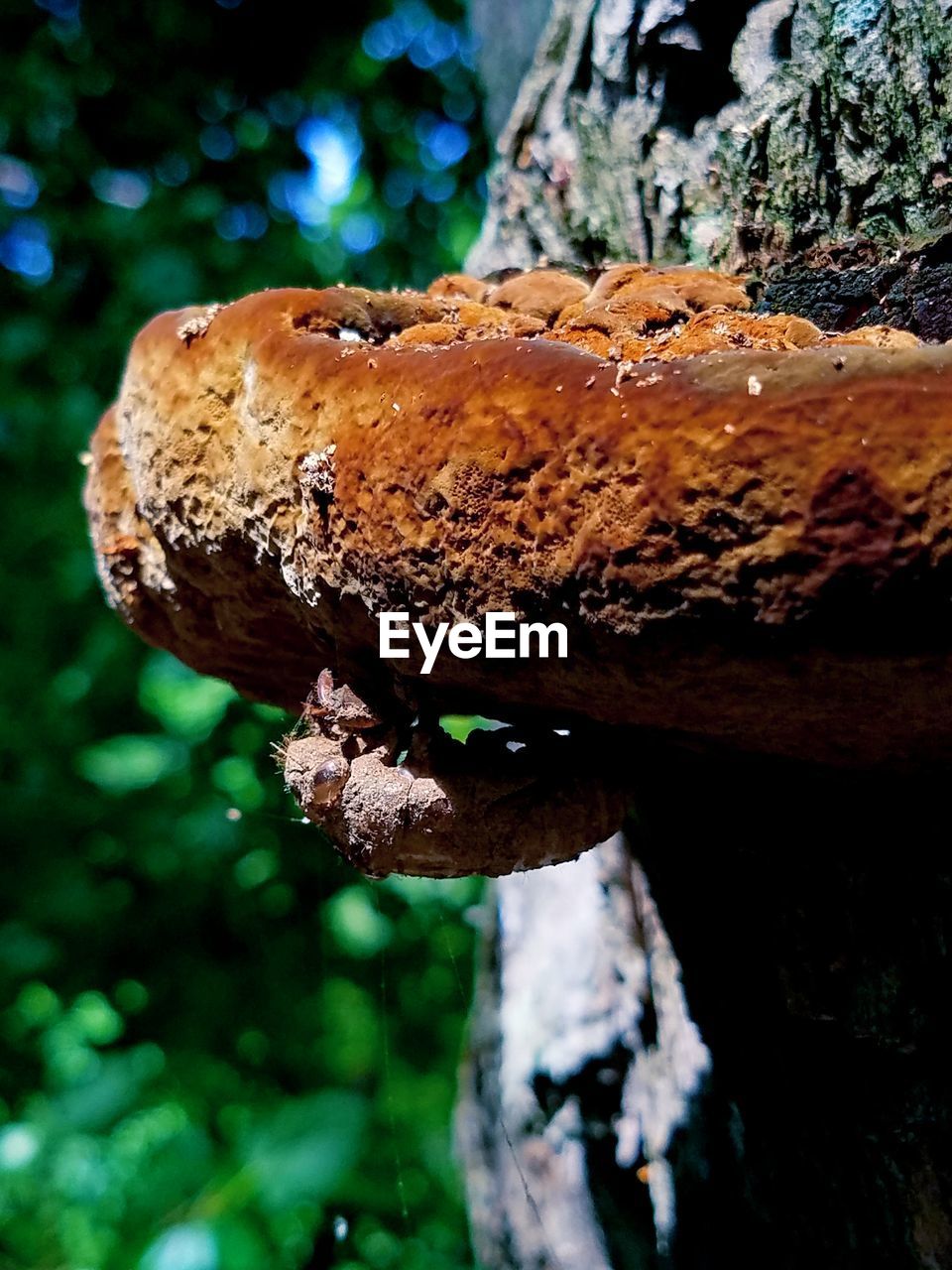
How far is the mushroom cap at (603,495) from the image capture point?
→ 503mm

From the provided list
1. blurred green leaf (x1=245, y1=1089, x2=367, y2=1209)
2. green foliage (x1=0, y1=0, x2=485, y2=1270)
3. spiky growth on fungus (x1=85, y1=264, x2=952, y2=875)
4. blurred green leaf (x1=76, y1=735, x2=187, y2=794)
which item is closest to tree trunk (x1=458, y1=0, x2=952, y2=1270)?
spiky growth on fungus (x1=85, y1=264, x2=952, y2=875)

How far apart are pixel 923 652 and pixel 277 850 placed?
6.84ft

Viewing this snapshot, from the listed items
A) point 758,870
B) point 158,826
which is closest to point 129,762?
point 158,826

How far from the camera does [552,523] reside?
0.57m

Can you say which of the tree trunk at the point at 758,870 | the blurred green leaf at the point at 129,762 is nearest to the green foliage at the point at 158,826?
the blurred green leaf at the point at 129,762

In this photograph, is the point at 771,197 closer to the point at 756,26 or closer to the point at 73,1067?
the point at 756,26

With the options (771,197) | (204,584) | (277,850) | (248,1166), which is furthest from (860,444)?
(277,850)

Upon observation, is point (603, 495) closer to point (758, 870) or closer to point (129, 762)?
point (758, 870)

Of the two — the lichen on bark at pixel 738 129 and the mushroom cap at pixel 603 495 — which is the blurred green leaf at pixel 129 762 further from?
the mushroom cap at pixel 603 495

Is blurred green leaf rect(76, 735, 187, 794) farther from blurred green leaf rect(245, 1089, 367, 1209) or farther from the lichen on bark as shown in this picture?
the lichen on bark

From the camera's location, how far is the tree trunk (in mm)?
950

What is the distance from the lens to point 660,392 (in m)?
0.53

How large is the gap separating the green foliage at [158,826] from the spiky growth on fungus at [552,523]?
1.24m

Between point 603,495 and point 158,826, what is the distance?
6.41 ft
